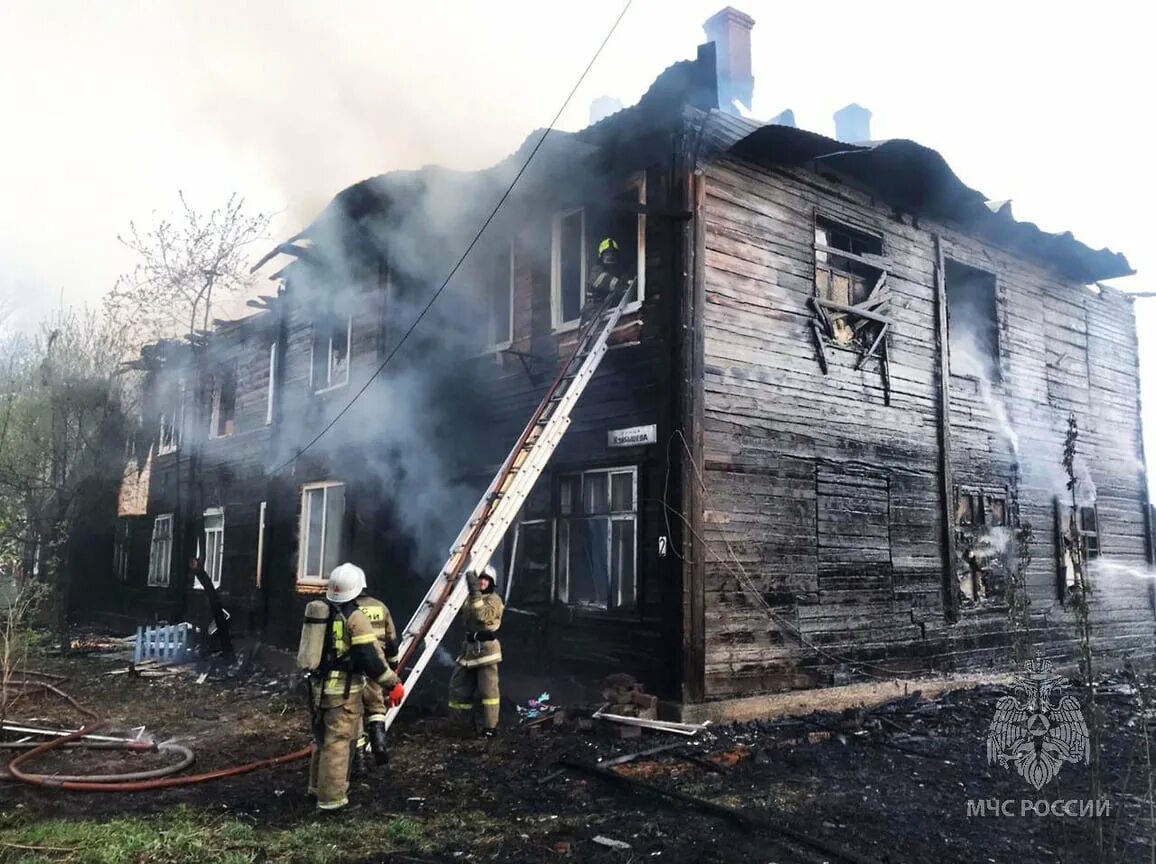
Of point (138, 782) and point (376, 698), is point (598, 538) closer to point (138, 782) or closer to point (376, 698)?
point (376, 698)

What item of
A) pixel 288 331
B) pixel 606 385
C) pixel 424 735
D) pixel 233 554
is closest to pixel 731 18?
pixel 606 385

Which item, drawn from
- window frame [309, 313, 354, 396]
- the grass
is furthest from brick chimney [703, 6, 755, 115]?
the grass

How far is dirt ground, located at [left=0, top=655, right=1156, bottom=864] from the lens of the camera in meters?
4.97

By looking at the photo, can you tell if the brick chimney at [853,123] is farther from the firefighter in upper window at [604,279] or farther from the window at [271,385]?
the window at [271,385]

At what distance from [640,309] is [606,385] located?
93 cm

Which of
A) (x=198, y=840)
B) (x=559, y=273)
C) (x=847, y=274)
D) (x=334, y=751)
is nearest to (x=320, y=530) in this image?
(x=559, y=273)

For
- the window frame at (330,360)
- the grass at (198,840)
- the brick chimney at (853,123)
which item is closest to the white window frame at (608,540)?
the grass at (198,840)

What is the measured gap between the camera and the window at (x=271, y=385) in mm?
15844

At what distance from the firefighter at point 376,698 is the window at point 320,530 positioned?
21.7ft

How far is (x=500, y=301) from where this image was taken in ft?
36.8

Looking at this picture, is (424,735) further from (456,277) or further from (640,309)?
(456,277)

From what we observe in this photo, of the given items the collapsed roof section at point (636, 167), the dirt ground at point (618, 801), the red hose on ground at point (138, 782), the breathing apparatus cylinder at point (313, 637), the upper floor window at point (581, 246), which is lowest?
the dirt ground at point (618, 801)

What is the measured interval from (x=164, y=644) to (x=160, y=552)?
22.1ft

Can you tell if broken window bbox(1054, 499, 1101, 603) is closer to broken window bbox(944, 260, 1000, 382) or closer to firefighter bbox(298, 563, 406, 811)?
broken window bbox(944, 260, 1000, 382)
